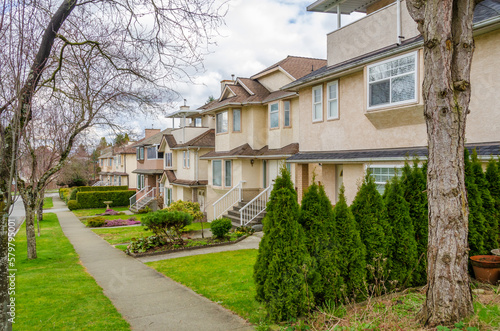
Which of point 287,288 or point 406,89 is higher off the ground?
point 406,89

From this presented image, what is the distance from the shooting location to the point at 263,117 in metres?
23.0

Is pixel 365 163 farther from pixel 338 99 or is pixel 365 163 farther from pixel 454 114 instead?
pixel 454 114

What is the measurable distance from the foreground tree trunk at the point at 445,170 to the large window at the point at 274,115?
1572cm

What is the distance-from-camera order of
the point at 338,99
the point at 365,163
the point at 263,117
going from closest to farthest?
the point at 365,163 < the point at 338,99 < the point at 263,117

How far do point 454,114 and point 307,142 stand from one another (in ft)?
34.8

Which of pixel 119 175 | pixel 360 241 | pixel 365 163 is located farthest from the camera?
pixel 119 175

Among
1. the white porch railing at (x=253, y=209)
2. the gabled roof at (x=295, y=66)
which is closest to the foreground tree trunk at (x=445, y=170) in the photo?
the white porch railing at (x=253, y=209)

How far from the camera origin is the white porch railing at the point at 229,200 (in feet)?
73.1

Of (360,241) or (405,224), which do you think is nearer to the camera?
(360,241)

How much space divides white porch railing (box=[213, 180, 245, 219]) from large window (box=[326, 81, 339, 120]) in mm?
9426

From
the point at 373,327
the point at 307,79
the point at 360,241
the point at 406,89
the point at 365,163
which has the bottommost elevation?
the point at 373,327

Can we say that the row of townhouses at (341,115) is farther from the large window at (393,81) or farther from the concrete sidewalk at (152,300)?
the concrete sidewalk at (152,300)

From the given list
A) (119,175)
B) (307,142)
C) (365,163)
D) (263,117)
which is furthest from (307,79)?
(119,175)

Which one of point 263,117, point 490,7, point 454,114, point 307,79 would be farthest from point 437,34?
point 263,117
